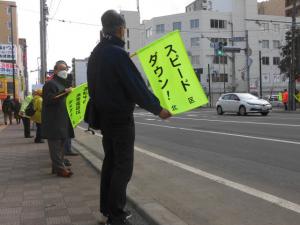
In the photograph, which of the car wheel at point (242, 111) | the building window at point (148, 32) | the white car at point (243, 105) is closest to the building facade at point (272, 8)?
the building window at point (148, 32)

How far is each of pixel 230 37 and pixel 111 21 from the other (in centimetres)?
8386

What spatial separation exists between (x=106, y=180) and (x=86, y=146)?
304 inches

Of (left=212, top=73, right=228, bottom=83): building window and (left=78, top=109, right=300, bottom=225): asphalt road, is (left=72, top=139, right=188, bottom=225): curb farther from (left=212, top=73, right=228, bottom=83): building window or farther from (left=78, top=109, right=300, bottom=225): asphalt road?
(left=212, top=73, right=228, bottom=83): building window

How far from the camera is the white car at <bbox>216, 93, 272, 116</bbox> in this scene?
94.3ft

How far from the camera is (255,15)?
86938 mm

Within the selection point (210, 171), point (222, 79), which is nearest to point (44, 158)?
point (210, 171)

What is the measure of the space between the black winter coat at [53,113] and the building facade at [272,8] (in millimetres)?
106407

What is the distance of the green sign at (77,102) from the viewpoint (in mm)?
7328

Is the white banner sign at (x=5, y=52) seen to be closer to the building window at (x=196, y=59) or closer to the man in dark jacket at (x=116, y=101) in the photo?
the building window at (x=196, y=59)

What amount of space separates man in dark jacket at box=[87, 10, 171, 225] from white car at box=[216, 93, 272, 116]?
24.8 metres

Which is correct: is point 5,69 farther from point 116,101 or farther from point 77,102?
point 116,101

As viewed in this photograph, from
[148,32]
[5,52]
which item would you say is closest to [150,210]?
[5,52]

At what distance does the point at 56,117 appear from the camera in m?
7.62

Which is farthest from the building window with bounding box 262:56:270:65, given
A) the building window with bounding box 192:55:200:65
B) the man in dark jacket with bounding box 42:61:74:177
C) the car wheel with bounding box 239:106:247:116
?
the man in dark jacket with bounding box 42:61:74:177
